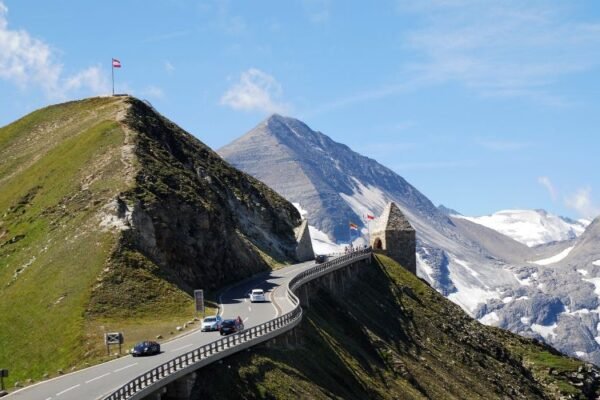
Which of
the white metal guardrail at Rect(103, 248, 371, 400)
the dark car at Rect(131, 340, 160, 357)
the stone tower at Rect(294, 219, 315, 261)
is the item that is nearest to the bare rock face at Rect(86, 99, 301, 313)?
the stone tower at Rect(294, 219, 315, 261)

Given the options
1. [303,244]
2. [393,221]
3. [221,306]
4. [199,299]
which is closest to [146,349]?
[199,299]

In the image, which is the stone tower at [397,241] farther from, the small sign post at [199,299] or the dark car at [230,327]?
the dark car at [230,327]

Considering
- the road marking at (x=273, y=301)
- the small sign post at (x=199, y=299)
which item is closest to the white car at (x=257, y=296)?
the road marking at (x=273, y=301)

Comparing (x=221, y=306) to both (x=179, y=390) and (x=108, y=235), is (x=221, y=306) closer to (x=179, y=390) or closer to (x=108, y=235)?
(x=108, y=235)

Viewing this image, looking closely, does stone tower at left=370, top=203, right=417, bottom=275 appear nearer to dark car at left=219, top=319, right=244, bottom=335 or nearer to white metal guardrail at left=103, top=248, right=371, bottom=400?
white metal guardrail at left=103, top=248, right=371, bottom=400

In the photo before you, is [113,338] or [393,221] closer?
[113,338]

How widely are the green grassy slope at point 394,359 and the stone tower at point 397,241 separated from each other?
Result: 3475 millimetres

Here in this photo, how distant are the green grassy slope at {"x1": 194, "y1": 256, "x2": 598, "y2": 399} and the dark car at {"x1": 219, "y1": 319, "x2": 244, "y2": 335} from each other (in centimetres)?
334

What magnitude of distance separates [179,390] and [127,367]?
18.1 feet

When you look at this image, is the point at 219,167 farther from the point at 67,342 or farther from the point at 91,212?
the point at 67,342

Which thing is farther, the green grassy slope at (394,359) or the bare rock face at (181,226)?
the bare rock face at (181,226)

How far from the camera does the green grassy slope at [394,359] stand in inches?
2675

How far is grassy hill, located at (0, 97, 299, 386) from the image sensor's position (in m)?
82.1

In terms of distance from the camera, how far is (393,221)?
509ft
